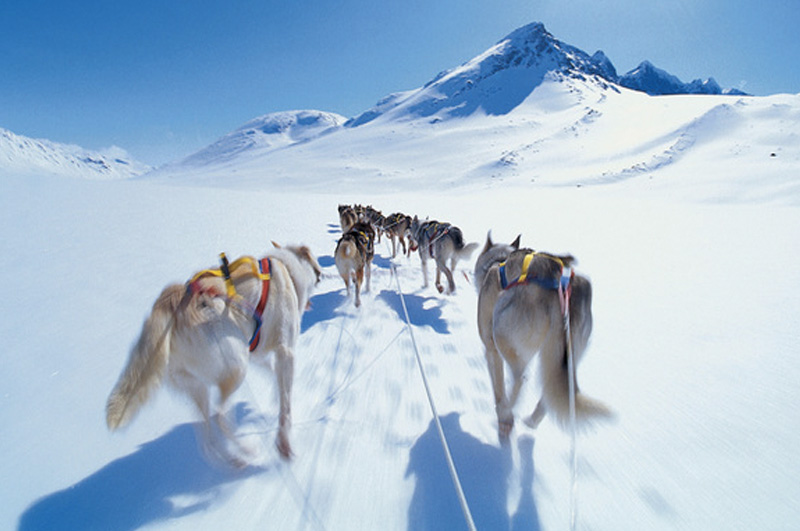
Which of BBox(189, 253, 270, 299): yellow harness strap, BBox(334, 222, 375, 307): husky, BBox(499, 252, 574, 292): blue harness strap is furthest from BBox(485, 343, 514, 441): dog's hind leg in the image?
BBox(334, 222, 375, 307): husky

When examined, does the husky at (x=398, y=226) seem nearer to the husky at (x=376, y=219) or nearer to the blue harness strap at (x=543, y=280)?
the husky at (x=376, y=219)

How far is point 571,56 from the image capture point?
137m

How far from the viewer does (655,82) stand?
187250 mm

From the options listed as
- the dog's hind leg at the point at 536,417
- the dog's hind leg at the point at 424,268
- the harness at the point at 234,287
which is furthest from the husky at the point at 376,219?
the dog's hind leg at the point at 536,417

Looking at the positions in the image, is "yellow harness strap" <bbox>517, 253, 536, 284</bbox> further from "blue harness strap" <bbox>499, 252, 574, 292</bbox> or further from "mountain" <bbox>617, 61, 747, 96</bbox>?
"mountain" <bbox>617, 61, 747, 96</bbox>

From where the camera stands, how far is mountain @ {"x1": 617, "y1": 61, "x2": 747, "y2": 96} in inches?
7333

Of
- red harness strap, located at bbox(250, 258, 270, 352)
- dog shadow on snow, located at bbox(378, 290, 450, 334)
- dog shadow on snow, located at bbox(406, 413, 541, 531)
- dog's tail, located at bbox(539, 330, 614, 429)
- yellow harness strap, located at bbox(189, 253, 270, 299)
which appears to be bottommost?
dog shadow on snow, located at bbox(406, 413, 541, 531)

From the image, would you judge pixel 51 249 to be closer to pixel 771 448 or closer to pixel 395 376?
pixel 395 376

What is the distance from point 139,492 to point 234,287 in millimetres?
1254

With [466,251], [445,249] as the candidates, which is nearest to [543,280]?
[466,251]

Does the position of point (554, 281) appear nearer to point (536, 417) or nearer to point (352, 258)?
point (536, 417)

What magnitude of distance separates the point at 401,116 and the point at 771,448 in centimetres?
11224

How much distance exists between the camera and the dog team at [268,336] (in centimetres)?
164

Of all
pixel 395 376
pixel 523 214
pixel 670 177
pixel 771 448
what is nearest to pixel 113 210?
pixel 395 376
